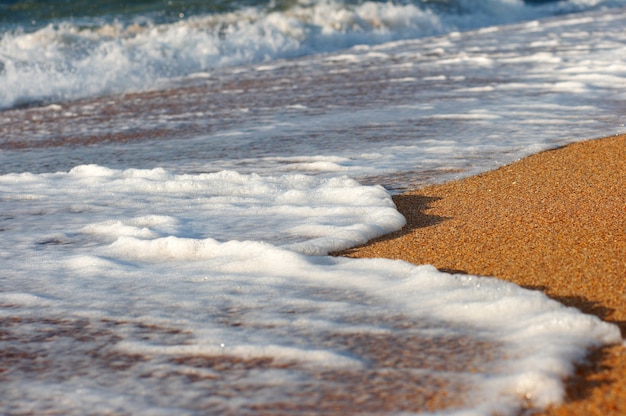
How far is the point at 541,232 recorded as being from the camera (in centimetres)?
320

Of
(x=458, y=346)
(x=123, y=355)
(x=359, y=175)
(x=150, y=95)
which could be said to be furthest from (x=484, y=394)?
(x=150, y=95)

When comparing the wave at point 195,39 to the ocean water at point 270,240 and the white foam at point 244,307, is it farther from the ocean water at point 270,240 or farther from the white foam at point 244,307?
the white foam at point 244,307

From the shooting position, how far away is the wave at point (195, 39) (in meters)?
10.2

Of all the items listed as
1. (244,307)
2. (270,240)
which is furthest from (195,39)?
(244,307)

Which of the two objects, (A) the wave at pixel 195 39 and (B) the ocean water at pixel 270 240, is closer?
(B) the ocean water at pixel 270 240

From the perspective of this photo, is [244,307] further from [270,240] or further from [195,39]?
[195,39]

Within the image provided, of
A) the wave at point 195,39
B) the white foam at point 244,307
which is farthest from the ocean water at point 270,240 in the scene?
the wave at point 195,39

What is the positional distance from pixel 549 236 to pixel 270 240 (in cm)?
105

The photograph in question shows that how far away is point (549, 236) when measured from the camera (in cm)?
313

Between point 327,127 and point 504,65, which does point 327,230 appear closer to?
point 327,127

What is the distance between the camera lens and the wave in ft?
33.5

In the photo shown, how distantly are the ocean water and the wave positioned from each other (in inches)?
5.3

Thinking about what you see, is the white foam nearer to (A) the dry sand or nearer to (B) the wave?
(A) the dry sand

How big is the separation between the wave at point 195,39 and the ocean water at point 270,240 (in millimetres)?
136
